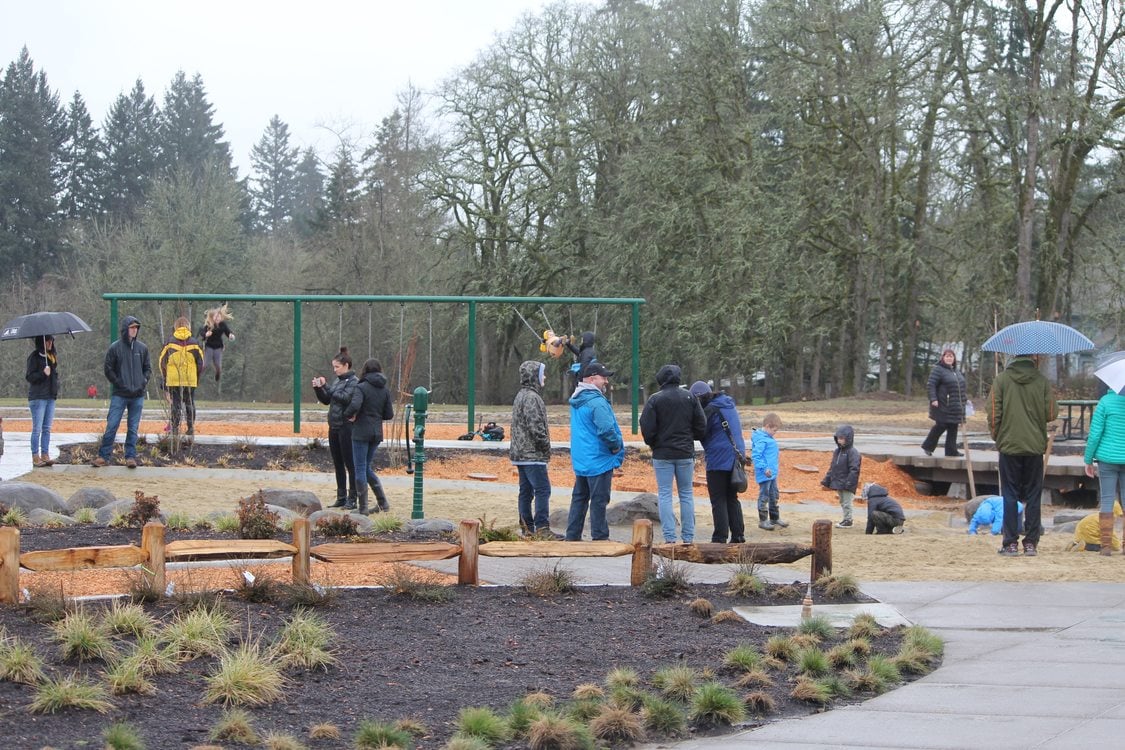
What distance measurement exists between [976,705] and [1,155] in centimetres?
6931

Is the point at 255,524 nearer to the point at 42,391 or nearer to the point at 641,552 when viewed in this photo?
the point at 641,552

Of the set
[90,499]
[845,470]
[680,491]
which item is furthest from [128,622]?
[845,470]

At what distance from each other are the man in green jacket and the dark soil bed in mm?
3355

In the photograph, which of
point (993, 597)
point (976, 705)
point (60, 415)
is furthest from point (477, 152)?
point (976, 705)

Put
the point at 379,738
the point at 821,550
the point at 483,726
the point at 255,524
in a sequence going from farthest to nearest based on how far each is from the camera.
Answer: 1. the point at 255,524
2. the point at 821,550
3. the point at 483,726
4. the point at 379,738

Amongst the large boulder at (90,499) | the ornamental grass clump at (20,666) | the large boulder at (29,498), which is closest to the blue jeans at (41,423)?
the large boulder at (90,499)

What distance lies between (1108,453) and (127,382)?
38.4ft

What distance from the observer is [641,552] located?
31.7 feet

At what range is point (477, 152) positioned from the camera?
45281mm

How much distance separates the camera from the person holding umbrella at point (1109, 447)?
469 inches

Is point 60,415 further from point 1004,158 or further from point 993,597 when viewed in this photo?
point 1004,158

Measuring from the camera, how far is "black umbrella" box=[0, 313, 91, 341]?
53.3ft

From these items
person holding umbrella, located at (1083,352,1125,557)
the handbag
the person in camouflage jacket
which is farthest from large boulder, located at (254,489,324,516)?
person holding umbrella, located at (1083,352,1125,557)

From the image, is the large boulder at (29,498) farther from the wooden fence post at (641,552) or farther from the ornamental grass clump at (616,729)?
the ornamental grass clump at (616,729)
